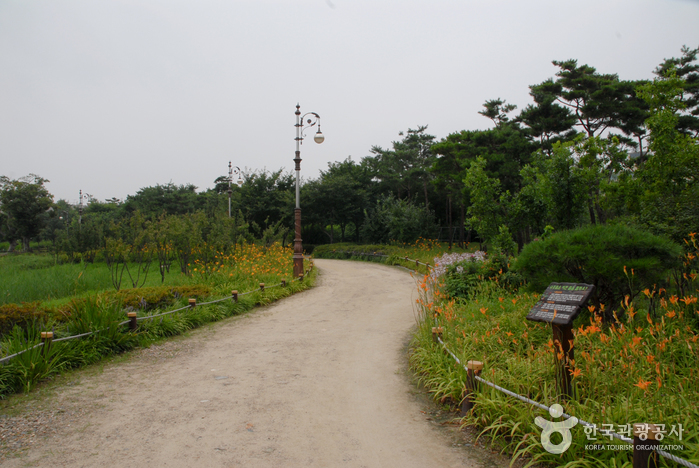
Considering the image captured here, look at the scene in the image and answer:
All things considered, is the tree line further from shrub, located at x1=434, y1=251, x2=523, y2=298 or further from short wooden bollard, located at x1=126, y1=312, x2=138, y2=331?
short wooden bollard, located at x1=126, y1=312, x2=138, y2=331

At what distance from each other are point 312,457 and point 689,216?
6015 millimetres

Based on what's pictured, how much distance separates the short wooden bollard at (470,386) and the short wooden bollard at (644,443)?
5.11 feet

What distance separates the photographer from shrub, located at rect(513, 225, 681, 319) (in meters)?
4.64

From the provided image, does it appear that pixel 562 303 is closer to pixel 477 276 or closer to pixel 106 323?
pixel 477 276

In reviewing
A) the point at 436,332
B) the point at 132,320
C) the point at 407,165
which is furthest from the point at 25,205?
the point at 436,332

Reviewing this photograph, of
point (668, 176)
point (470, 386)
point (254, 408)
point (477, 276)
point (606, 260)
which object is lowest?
point (254, 408)

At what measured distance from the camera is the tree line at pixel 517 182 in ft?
27.6

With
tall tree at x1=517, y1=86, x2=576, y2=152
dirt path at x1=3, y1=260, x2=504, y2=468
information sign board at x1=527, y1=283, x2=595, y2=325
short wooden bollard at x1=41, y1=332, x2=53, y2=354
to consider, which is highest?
tall tree at x1=517, y1=86, x2=576, y2=152

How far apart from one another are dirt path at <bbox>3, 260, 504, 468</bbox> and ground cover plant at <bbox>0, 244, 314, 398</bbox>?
39 centimetres

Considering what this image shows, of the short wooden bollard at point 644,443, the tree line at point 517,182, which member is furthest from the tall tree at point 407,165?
the short wooden bollard at point 644,443

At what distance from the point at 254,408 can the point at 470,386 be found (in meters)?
2.15

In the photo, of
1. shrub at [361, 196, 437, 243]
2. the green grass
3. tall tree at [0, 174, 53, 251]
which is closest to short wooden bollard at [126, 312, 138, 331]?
the green grass

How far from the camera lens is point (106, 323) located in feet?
18.5

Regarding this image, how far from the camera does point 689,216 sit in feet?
18.4
